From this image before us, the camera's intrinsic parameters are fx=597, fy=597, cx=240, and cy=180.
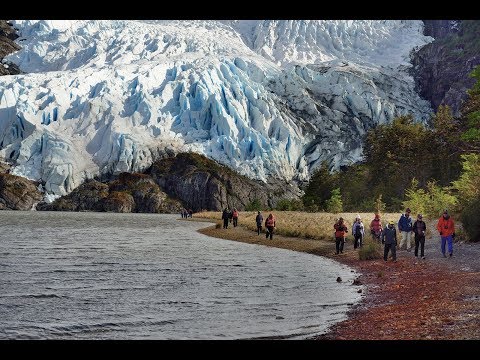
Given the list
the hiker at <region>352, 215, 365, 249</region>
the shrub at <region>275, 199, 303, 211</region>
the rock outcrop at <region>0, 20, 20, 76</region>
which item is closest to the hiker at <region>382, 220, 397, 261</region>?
the hiker at <region>352, 215, 365, 249</region>

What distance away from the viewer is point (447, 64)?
14250 cm

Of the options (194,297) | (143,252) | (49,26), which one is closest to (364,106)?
(49,26)

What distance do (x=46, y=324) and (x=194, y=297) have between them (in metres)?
4.41

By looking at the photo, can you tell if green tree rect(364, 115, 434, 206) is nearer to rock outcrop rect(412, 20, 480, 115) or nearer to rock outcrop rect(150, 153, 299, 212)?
rock outcrop rect(150, 153, 299, 212)

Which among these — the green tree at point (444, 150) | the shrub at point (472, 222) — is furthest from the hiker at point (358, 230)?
the green tree at point (444, 150)

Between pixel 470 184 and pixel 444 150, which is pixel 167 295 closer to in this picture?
pixel 470 184

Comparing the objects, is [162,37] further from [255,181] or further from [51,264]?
[51,264]

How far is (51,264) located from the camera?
22.7 meters

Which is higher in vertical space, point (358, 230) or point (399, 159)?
point (399, 159)

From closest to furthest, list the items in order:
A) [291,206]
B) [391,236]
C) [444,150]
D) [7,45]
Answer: [391,236] < [444,150] < [291,206] < [7,45]

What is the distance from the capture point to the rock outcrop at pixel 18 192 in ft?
395

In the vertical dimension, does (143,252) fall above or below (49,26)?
below

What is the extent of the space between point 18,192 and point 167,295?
114594 millimetres

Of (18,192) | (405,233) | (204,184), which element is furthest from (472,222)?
(18,192)
